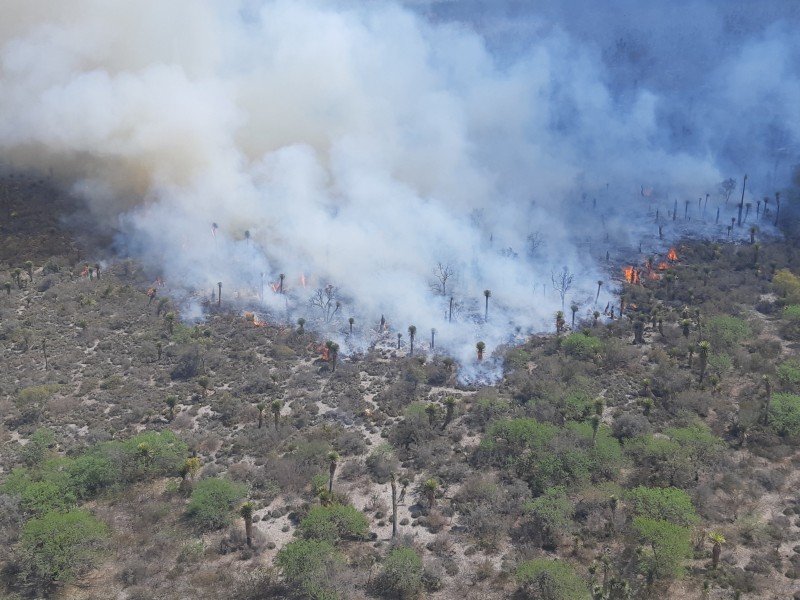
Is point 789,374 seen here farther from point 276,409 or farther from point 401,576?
point 276,409

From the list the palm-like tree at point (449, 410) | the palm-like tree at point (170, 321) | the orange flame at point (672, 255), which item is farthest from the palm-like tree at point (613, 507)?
the orange flame at point (672, 255)

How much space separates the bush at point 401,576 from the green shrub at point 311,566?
2.58 metres

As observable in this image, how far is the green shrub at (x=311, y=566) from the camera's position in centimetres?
3691

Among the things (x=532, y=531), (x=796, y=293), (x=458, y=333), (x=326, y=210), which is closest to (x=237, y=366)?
(x=458, y=333)

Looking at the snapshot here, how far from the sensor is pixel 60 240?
9325 cm

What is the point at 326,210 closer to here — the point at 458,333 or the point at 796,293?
the point at 458,333

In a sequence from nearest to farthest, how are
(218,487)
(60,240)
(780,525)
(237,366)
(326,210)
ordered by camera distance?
(780,525) → (218,487) → (237,366) → (326,210) → (60,240)

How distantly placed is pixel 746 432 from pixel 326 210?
5334 centimetres

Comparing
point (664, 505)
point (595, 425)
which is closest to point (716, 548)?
point (664, 505)

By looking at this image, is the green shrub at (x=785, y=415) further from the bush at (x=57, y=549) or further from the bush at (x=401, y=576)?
the bush at (x=57, y=549)

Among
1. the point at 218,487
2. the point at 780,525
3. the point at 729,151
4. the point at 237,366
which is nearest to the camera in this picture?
the point at 780,525

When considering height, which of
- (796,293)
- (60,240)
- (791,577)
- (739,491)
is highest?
(60,240)

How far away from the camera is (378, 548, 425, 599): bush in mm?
37906

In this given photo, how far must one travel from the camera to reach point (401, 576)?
3781 cm
